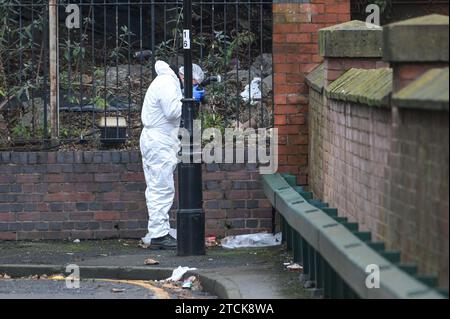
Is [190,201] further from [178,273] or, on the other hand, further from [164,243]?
[178,273]

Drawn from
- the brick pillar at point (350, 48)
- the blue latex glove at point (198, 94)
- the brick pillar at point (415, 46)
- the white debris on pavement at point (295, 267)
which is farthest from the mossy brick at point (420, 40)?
the blue latex glove at point (198, 94)

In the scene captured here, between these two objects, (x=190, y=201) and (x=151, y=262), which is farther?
(x=190, y=201)

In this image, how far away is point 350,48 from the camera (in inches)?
363

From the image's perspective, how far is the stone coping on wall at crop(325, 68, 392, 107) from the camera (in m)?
6.68

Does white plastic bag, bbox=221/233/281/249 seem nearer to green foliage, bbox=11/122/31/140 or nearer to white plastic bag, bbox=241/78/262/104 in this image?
white plastic bag, bbox=241/78/262/104

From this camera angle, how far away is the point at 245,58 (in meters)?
14.1

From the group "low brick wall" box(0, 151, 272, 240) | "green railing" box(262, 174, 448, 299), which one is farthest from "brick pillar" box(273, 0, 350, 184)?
"green railing" box(262, 174, 448, 299)

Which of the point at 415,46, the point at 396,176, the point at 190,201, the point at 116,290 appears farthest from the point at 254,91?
the point at 415,46

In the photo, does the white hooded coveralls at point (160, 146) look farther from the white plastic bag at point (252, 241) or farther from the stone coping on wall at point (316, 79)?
the stone coping on wall at point (316, 79)

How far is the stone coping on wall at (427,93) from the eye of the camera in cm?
497

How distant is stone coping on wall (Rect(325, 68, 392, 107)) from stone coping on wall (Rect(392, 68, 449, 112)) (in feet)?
1.85

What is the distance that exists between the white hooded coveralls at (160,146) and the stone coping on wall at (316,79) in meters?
1.35

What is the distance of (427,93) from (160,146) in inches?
245

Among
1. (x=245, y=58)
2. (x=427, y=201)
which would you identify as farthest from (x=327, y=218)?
(x=245, y=58)
